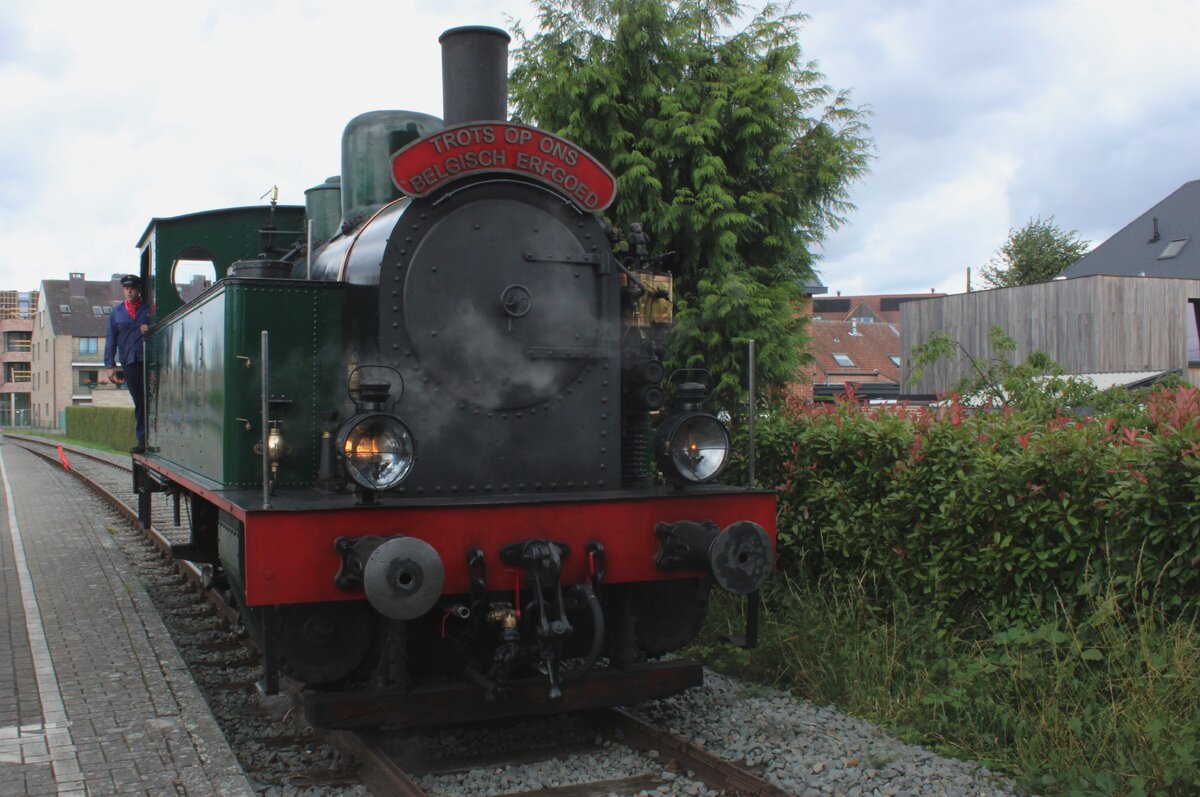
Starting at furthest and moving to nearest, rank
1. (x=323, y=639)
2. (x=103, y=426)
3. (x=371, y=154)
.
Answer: (x=103, y=426) < (x=371, y=154) < (x=323, y=639)

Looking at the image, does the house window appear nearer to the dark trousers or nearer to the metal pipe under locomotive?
the metal pipe under locomotive

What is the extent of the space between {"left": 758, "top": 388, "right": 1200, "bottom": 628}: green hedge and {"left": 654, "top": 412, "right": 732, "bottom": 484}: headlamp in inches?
55.1

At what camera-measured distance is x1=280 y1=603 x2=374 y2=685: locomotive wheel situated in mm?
4426

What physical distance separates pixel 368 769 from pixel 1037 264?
32.0m

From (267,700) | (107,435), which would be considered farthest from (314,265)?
(107,435)

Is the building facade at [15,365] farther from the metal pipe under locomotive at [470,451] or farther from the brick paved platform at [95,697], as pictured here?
the metal pipe under locomotive at [470,451]

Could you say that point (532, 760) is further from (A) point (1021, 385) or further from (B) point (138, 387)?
(B) point (138, 387)

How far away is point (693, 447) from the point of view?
4941mm

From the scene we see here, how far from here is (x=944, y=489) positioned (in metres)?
5.66

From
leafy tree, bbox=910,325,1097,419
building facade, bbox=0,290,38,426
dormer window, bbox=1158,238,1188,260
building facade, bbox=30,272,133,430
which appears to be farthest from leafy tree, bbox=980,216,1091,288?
building facade, bbox=0,290,38,426

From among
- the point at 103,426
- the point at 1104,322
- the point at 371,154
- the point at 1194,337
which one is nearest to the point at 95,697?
the point at 371,154

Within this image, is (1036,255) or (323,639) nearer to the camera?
(323,639)

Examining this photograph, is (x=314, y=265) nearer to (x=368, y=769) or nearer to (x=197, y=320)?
(x=197, y=320)

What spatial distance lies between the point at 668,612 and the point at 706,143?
4.92m
